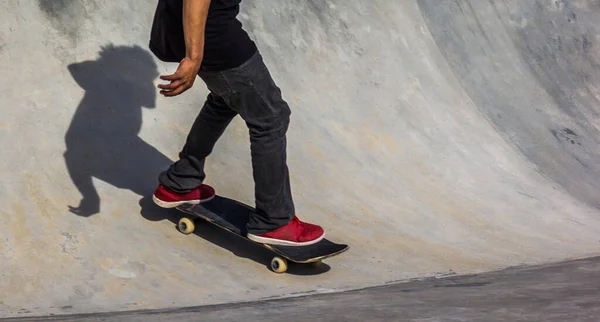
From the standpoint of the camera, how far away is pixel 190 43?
10.3ft

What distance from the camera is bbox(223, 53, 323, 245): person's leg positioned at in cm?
344

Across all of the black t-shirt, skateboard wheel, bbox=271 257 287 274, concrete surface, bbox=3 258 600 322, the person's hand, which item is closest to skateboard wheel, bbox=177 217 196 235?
skateboard wheel, bbox=271 257 287 274

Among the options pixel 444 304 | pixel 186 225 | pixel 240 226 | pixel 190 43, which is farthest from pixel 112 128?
pixel 444 304

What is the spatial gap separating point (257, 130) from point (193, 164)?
1.96 ft

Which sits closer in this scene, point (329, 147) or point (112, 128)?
point (112, 128)

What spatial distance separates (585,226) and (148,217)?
2.51 m

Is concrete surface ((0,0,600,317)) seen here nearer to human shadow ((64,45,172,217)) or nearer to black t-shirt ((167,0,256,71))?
human shadow ((64,45,172,217))

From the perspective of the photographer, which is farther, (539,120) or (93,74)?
(539,120)

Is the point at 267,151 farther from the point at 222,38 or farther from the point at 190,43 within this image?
the point at 190,43

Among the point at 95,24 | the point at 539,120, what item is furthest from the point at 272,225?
the point at 539,120

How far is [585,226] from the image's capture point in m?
4.61

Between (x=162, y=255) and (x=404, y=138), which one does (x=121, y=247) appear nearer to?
(x=162, y=255)

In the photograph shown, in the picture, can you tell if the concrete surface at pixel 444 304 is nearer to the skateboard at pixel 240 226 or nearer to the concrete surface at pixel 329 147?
the concrete surface at pixel 329 147

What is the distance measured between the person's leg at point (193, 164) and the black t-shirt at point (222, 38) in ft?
1.66
